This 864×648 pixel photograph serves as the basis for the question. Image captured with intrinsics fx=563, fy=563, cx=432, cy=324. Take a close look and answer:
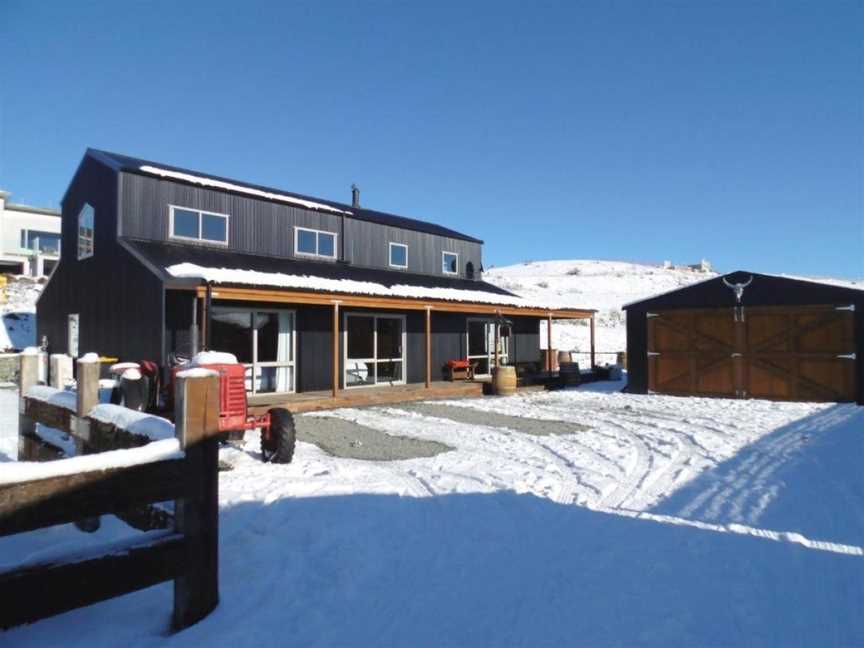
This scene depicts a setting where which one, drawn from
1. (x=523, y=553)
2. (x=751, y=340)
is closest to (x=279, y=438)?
(x=523, y=553)

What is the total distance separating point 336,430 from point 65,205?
11183 millimetres

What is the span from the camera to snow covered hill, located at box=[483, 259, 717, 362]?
108ft

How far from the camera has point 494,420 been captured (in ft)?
32.2

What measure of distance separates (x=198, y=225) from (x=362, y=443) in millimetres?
8242

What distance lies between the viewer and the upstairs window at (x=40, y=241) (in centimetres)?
2979

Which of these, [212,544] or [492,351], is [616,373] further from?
[212,544]

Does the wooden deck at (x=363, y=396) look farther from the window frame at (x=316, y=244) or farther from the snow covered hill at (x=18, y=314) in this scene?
the snow covered hill at (x=18, y=314)

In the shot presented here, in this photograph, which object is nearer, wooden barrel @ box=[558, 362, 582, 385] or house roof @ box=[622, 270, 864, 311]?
house roof @ box=[622, 270, 864, 311]

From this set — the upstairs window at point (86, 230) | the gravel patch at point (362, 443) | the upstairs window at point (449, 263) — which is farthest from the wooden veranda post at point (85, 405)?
the upstairs window at point (449, 263)

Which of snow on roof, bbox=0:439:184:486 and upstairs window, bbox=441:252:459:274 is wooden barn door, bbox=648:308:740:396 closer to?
upstairs window, bbox=441:252:459:274

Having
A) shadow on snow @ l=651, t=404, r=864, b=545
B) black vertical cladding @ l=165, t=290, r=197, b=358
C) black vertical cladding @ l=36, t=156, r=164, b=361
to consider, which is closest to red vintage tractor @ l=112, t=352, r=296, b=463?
shadow on snow @ l=651, t=404, r=864, b=545

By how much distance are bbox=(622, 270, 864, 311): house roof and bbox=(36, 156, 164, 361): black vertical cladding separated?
37.9ft

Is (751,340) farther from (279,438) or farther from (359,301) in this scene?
(279,438)

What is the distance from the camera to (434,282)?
1728 centimetres
